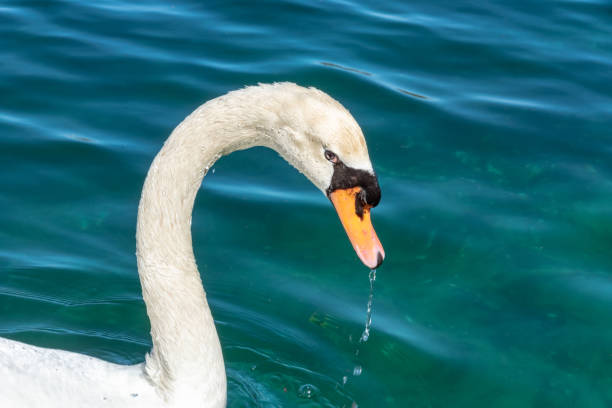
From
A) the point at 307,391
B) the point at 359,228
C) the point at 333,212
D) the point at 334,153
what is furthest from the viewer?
the point at 333,212

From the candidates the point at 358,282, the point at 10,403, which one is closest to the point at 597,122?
the point at 358,282

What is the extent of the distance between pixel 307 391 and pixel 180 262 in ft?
4.11

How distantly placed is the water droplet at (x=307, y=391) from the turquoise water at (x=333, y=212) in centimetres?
2

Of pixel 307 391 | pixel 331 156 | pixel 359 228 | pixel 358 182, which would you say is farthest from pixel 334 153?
pixel 307 391

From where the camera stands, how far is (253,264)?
18.8 ft

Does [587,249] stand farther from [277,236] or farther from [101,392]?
[101,392]

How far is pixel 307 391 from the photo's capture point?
4703 millimetres

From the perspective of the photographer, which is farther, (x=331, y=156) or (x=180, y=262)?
(x=180, y=262)

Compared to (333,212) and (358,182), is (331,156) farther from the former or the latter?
(333,212)

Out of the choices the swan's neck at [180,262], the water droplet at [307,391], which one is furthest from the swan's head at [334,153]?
the water droplet at [307,391]

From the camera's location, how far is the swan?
11.8ft

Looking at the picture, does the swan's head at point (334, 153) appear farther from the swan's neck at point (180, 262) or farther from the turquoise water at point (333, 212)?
the turquoise water at point (333, 212)

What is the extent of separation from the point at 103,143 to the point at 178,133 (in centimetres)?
341

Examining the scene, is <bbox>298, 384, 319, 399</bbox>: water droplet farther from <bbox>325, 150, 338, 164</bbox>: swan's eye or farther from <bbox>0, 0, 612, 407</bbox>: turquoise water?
<bbox>325, 150, 338, 164</bbox>: swan's eye
